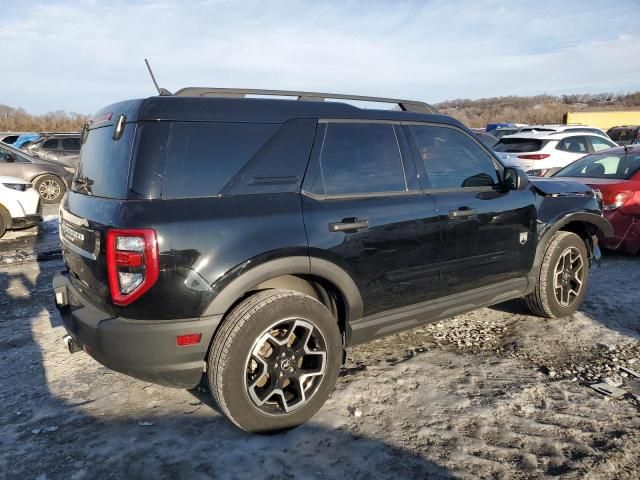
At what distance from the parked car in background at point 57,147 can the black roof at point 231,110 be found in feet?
48.9

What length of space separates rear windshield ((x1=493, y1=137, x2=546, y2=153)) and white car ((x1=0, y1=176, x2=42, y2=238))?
9707mm

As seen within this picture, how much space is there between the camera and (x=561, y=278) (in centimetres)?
462

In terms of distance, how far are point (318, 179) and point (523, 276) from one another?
2.19 m

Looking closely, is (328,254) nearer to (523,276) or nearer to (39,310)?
(523,276)

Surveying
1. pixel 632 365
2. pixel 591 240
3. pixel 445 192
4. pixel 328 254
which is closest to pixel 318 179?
pixel 328 254

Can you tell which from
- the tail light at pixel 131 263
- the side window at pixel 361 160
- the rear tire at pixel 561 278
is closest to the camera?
the tail light at pixel 131 263

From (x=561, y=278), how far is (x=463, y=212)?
1581 mm

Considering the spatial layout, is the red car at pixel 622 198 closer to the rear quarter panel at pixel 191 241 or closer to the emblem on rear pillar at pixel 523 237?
the emblem on rear pillar at pixel 523 237

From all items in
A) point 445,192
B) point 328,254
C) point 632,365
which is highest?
point 445,192

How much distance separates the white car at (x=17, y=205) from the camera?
27.3 feet

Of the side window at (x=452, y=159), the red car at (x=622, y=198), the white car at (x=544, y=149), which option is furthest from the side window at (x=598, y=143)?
the side window at (x=452, y=159)

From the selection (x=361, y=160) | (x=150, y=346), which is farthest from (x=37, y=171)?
(x=150, y=346)

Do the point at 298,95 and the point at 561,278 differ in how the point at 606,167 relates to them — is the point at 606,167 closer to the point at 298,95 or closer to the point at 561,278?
the point at 561,278

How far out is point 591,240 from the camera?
491 centimetres
